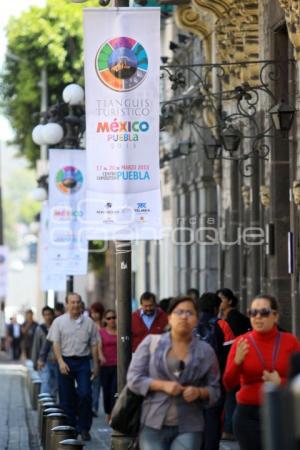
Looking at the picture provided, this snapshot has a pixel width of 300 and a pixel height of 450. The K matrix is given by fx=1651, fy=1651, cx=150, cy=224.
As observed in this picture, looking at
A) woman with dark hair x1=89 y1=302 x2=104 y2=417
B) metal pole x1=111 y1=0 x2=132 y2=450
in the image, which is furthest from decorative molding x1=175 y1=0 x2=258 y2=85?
metal pole x1=111 y1=0 x2=132 y2=450

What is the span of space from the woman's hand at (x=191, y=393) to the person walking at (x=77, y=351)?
9.44m

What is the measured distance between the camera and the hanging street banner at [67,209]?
25891 millimetres

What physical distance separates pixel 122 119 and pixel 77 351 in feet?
19.2

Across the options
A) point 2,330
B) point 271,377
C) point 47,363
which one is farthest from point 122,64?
point 2,330

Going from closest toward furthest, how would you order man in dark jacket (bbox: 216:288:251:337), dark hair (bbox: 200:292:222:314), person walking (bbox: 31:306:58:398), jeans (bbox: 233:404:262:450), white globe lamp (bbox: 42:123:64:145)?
jeans (bbox: 233:404:262:450) < man in dark jacket (bbox: 216:288:251:337) < dark hair (bbox: 200:292:222:314) < person walking (bbox: 31:306:58:398) < white globe lamp (bbox: 42:123:64:145)

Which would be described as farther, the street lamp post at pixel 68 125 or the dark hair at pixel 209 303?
the street lamp post at pixel 68 125

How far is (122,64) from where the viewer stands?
48.9 ft

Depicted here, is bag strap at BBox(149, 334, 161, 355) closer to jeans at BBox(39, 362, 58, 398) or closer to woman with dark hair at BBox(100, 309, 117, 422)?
woman with dark hair at BBox(100, 309, 117, 422)

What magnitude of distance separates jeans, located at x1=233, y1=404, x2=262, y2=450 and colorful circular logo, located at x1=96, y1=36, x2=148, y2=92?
4.43 metres

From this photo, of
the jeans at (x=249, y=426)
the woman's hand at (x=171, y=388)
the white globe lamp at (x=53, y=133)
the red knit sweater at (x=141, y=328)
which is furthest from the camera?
the white globe lamp at (x=53, y=133)

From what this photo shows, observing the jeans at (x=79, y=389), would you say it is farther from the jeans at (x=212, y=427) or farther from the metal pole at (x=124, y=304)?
the metal pole at (x=124, y=304)

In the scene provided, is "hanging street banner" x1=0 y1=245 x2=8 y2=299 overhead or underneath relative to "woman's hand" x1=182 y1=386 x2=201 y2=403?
overhead

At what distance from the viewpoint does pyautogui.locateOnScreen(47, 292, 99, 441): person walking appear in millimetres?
19922

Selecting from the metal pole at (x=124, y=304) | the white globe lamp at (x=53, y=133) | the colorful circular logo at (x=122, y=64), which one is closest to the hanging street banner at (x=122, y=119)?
the colorful circular logo at (x=122, y=64)
